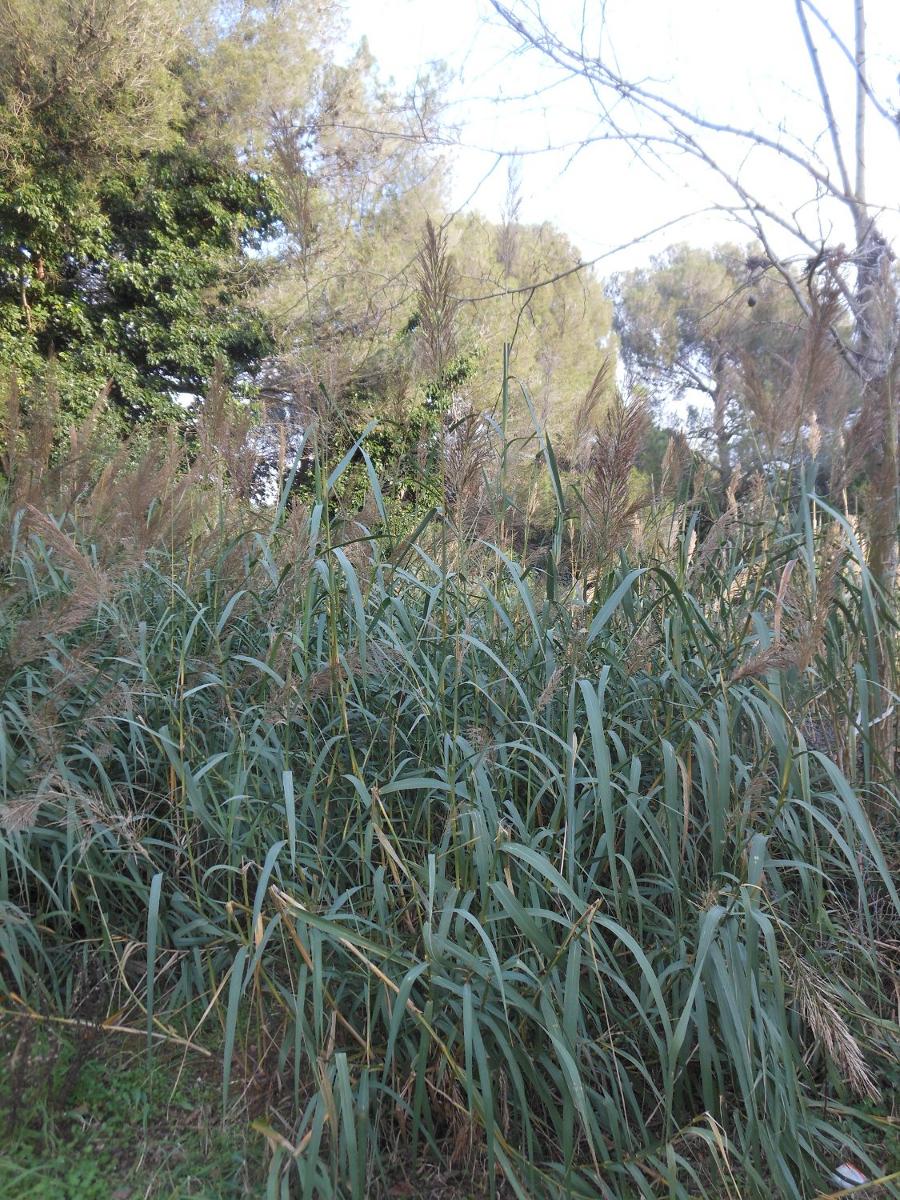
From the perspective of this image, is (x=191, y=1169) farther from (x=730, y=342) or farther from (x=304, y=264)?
(x=730, y=342)

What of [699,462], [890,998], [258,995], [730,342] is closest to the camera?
[258,995]

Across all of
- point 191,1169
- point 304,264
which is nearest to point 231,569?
point 304,264

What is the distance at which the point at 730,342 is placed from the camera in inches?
140

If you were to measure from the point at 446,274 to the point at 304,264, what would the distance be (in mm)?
315

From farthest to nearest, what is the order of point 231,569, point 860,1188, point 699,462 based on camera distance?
point 699,462 < point 231,569 < point 860,1188

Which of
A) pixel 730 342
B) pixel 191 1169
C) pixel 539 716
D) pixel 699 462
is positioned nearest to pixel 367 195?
pixel 730 342

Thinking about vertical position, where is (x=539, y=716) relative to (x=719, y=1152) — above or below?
above

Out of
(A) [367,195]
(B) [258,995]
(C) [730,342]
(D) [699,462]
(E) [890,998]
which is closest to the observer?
(B) [258,995]

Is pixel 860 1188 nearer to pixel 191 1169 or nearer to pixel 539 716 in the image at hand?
pixel 539 716

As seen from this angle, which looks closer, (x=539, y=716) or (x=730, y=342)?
(x=539, y=716)

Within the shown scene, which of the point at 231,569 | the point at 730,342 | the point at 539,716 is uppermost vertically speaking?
the point at 730,342

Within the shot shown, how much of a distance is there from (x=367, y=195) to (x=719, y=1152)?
11146mm

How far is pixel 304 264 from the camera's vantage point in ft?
5.69

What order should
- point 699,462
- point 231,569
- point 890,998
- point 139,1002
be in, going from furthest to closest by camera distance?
point 699,462 < point 231,569 < point 890,998 < point 139,1002
